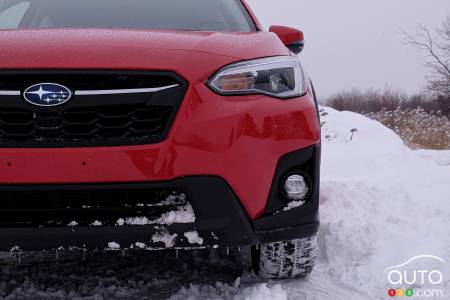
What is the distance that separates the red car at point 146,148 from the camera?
1.88m

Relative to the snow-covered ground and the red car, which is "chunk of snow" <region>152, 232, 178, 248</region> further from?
the snow-covered ground

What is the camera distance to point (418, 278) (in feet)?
7.99

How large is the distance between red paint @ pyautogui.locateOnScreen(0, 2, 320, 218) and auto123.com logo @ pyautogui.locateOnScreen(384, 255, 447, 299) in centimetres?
83

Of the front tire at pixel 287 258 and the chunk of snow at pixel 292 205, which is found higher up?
the chunk of snow at pixel 292 205

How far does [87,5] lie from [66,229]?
1.74 m

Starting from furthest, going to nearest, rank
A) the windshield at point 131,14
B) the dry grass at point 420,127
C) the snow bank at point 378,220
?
the dry grass at point 420,127 < the windshield at point 131,14 < the snow bank at point 378,220

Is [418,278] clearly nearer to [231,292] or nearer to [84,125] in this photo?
[231,292]

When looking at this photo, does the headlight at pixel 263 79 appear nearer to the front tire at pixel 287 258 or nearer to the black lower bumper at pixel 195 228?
the black lower bumper at pixel 195 228

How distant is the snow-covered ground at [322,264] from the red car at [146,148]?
16.0 inches

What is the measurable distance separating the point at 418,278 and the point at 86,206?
60.8 inches

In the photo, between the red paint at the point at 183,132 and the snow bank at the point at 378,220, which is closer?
the red paint at the point at 183,132

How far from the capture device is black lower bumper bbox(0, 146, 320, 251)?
1.91m

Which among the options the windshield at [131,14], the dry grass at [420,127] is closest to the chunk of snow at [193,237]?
the windshield at [131,14]

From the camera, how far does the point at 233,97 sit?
2018mm
